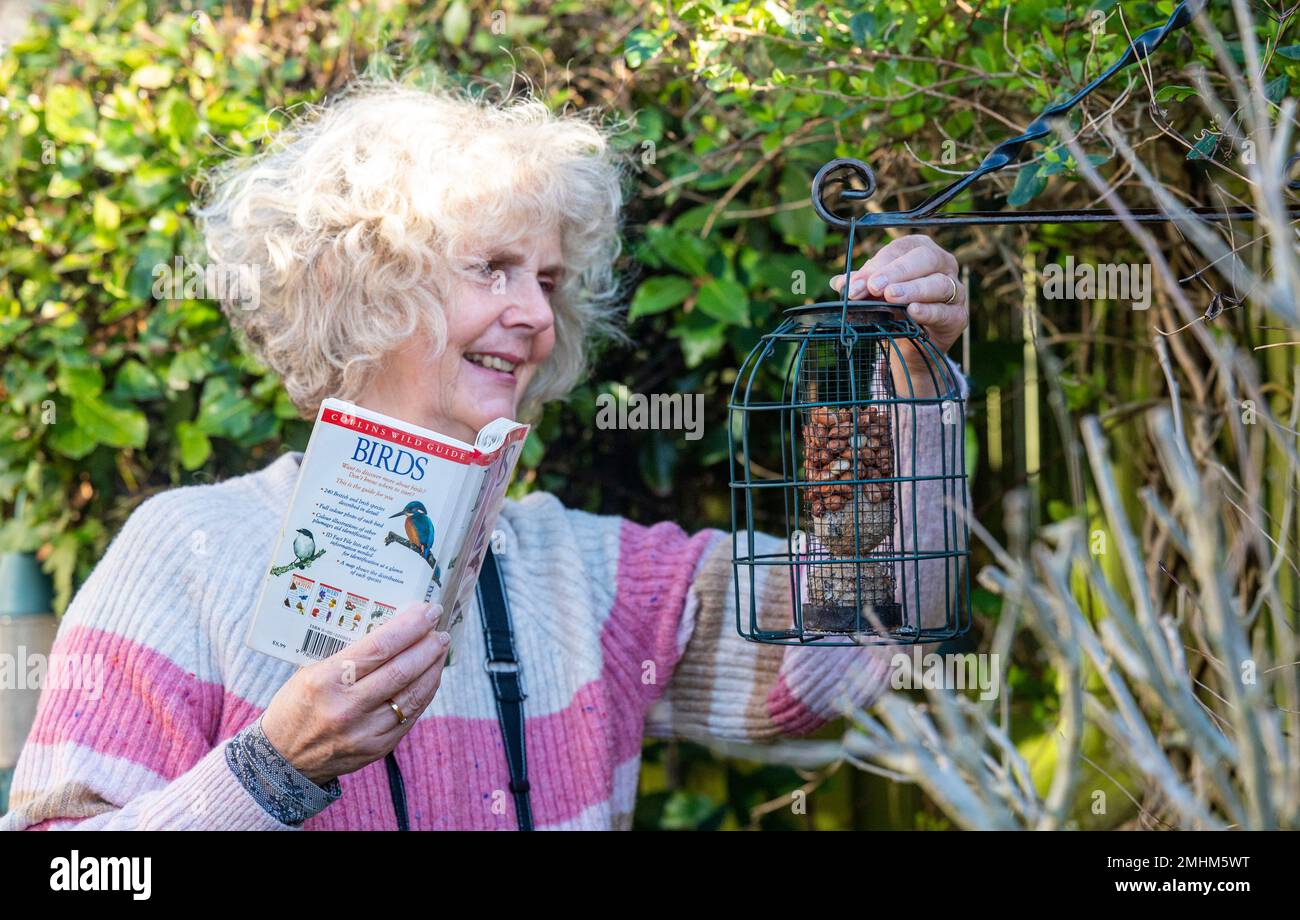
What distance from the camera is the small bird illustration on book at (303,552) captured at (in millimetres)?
1362

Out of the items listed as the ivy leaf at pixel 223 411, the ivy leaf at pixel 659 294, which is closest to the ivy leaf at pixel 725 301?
the ivy leaf at pixel 659 294

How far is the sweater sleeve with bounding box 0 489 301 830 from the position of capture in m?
1.49

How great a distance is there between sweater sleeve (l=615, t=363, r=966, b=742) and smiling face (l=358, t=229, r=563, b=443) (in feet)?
1.23

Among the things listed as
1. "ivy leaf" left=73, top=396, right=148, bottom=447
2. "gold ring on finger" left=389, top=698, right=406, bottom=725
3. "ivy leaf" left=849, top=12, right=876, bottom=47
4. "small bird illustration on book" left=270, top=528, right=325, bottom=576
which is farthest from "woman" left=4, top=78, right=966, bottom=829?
"ivy leaf" left=73, top=396, right=148, bottom=447

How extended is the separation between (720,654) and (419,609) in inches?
27.5

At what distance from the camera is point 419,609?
1324mm

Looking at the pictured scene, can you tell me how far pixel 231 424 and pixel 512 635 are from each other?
0.82 m

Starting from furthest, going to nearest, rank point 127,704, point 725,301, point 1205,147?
point 725,301 < point 127,704 < point 1205,147

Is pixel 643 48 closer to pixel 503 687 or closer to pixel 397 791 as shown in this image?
pixel 503 687

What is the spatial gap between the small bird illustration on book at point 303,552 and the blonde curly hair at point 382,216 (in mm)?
424

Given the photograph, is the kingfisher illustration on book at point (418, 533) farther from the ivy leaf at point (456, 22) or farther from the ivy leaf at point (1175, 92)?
the ivy leaf at point (456, 22)

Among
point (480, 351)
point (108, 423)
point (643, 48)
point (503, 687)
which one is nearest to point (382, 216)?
point (480, 351)

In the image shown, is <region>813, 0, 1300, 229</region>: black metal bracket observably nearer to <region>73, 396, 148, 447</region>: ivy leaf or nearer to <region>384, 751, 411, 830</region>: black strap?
<region>384, 751, 411, 830</region>: black strap

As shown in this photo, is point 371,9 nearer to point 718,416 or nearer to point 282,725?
point 718,416
